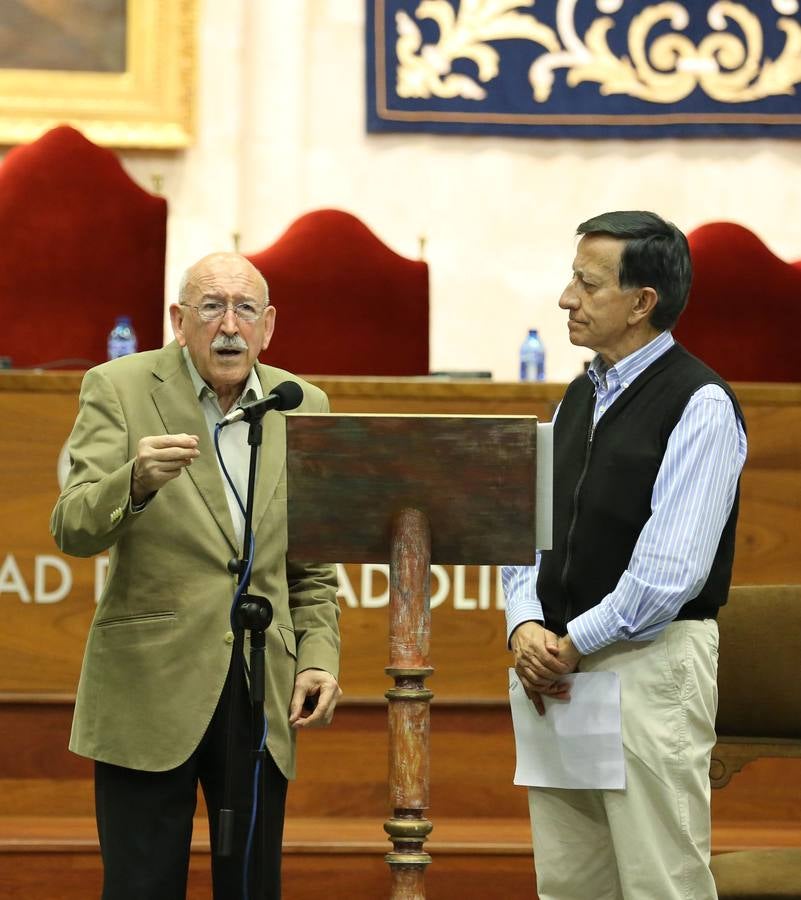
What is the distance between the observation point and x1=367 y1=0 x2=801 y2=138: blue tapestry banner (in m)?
6.32

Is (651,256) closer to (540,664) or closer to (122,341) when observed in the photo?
(540,664)

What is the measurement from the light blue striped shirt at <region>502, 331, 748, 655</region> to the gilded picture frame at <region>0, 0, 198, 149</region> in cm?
427

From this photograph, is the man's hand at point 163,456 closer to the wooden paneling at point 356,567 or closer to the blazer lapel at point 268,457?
the blazer lapel at point 268,457

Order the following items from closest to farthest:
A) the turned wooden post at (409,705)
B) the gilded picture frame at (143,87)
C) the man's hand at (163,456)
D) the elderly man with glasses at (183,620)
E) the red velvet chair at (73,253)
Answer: the turned wooden post at (409,705), the man's hand at (163,456), the elderly man with glasses at (183,620), the red velvet chair at (73,253), the gilded picture frame at (143,87)

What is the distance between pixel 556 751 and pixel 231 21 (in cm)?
460

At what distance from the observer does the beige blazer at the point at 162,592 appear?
243 cm

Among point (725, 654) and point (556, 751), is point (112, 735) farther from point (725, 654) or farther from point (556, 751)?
point (725, 654)

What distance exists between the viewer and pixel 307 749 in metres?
3.74

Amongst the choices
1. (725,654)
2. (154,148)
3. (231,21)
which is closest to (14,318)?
(154,148)

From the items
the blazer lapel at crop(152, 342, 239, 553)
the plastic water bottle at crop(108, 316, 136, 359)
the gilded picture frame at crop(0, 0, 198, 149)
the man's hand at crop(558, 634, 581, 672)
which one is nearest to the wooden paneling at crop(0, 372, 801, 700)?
the plastic water bottle at crop(108, 316, 136, 359)

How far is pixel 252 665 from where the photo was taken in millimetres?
2248

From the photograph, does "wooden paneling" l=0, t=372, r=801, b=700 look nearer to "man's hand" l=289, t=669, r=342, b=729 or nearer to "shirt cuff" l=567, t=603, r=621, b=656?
"man's hand" l=289, t=669, r=342, b=729

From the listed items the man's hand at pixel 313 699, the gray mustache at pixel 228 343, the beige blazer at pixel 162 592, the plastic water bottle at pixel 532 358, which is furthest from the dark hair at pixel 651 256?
the plastic water bottle at pixel 532 358

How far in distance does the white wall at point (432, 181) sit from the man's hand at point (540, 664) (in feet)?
12.9
